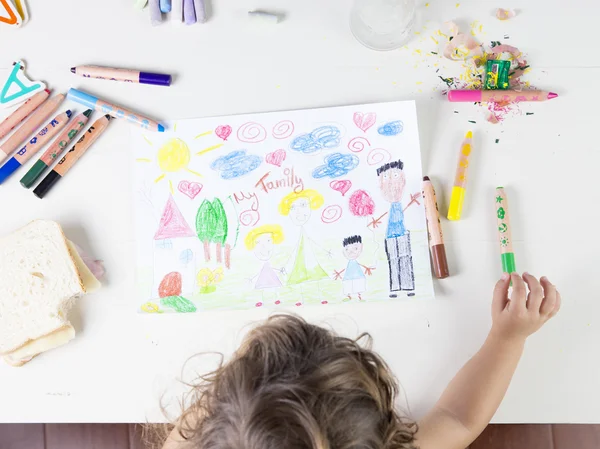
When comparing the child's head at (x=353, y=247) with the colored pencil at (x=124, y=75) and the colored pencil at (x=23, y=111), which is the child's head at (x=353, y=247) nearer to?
the colored pencil at (x=124, y=75)

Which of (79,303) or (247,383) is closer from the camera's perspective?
(247,383)

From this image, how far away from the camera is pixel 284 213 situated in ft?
2.26

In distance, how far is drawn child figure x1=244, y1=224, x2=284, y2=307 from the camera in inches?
27.0

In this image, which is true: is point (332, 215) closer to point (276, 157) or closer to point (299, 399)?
point (276, 157)

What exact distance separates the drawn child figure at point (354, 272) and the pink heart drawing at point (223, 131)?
216 mm

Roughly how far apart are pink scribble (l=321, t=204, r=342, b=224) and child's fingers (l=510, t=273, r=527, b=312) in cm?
23

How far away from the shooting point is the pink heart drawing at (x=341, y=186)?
686 millimetres

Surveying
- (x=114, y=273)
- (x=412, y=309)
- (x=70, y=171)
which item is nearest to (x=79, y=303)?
(x=114, y=273)

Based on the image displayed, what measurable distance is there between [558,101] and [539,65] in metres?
0.05

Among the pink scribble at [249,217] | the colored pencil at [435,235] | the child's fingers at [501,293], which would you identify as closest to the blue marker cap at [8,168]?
the pink scribble at [249,217]

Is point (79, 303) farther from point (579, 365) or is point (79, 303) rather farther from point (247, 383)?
point (579, 365)

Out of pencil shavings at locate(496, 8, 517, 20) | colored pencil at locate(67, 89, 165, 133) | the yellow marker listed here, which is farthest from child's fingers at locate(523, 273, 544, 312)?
colored pencil at locate(67, 89, 165, 133)

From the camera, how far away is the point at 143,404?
691 millimetres

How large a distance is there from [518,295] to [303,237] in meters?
0.27
